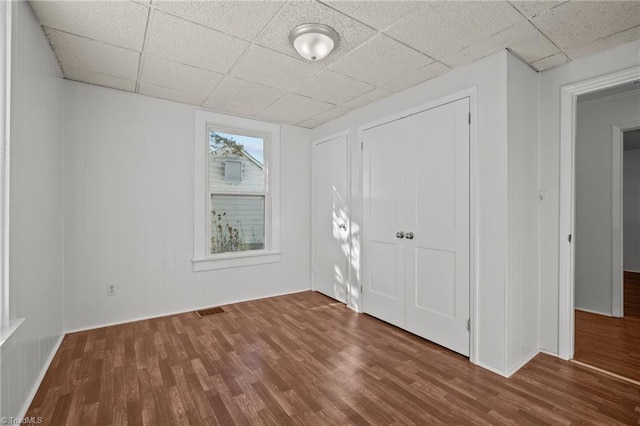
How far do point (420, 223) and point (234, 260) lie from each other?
2.43m

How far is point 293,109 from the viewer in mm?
3746

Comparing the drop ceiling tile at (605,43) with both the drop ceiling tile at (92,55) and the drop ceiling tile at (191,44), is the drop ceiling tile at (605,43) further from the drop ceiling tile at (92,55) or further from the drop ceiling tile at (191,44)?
the drop ceiling tile at (92,55)

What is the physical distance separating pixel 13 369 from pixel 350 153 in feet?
11.2

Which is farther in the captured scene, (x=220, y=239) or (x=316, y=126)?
(x=316, y=126)

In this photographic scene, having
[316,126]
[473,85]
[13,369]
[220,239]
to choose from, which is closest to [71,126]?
[220,239]

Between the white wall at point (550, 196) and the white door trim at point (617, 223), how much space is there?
164cm

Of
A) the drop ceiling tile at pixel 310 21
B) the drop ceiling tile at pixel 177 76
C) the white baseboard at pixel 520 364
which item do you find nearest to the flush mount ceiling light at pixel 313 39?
the drop ceiling tile at pixel 310 21

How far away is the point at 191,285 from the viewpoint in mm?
3623

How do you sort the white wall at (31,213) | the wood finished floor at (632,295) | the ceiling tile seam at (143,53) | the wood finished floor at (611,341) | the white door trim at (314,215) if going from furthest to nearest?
the white door trim at (314,215) < the wood finished floor at (632,295) < the wood finished floor at (611,341) < the ceiling tile seam at (143,53) < the white wall at (31,213)

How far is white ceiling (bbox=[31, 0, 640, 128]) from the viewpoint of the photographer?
72.1 inches

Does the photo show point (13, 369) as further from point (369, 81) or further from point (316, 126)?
point (316, 126)

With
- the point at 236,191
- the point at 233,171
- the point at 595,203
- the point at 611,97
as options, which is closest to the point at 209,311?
the point at 236,191

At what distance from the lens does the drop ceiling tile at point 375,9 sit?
5.82ft

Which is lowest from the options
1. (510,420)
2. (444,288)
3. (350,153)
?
(510,420)
